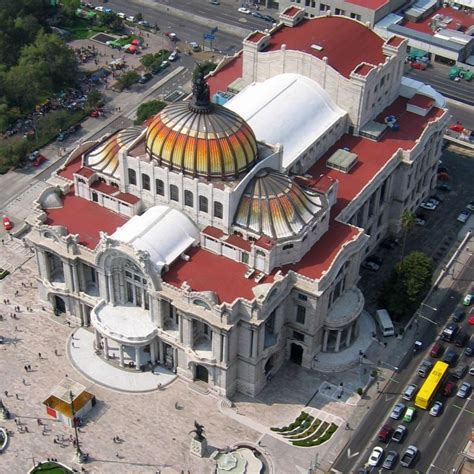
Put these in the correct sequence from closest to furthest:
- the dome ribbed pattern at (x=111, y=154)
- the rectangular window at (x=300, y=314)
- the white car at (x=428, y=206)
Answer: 1. the rectangular window at (x=300, y=314)
2. the dome ribbed pattern at (x=111, y=154)
3. the white car at (x=428, y=206)

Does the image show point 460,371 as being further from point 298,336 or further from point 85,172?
point 85,172

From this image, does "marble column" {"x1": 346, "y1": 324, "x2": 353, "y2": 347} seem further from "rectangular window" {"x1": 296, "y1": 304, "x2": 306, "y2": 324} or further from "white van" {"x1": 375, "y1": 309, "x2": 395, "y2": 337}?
"rectangular window" {"x1": 296, "y1": 304, "x2": 306, "y2": 324}

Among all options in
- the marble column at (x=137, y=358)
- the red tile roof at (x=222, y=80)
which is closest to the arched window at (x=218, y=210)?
the marble column at (x=137, y=358)

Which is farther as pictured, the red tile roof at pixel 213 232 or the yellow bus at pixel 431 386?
the red tile roof at pixel 213 232

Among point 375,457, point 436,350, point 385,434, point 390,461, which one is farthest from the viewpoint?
point 436,350

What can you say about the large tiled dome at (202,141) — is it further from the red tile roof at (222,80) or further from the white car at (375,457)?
the white car at (375,457)

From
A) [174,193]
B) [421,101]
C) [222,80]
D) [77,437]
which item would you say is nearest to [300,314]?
[174,193]

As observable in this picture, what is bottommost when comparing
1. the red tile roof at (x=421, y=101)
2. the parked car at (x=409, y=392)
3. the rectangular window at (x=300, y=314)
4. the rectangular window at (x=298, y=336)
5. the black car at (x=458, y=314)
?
the black car at (x=458, y=314)
